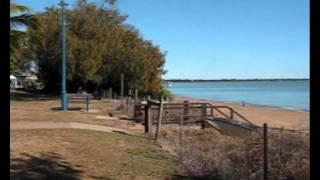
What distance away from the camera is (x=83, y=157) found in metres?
11.3

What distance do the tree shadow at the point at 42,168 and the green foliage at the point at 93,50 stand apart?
3932 cm

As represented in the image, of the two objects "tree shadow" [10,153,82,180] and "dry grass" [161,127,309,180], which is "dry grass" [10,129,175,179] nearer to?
"tree shadow" [10,153,82,180]

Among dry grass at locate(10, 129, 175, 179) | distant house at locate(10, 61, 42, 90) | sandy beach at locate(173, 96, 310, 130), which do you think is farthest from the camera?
distant house at locate(10, 61, 42, 90)

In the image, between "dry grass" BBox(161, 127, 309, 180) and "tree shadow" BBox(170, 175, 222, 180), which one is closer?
"dry grass" BBox(161, 127, 309, 180)

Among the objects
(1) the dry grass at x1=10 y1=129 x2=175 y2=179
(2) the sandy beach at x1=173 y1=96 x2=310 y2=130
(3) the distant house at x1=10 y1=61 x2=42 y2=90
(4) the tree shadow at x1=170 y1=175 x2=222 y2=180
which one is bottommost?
(2) the sandy beach at x1=173 y1=96 x2=310 y2=130

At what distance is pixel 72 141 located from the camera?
13539 mm

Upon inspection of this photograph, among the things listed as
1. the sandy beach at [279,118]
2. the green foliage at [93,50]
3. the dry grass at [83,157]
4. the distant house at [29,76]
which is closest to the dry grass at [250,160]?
the dry grass at [83,157]

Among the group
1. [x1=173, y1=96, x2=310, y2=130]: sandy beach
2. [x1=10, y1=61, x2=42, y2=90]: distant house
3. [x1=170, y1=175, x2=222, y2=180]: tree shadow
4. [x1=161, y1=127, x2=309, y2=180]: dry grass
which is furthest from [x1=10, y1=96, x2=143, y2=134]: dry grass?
[x1=10, y1=61, x2=42, y2=90]: distant house

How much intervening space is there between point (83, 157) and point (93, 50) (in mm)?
39455

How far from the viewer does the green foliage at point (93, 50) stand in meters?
50.2

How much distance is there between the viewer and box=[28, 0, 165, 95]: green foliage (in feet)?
165

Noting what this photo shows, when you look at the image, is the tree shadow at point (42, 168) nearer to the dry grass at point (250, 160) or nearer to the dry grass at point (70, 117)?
the dry grass at point (250, 160)
